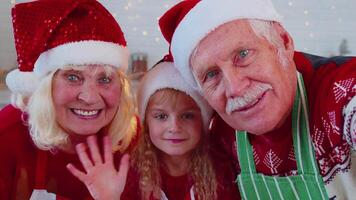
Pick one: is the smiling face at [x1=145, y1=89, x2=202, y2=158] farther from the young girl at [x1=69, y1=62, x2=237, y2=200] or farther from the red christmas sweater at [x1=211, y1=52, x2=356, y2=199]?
the red christmas sweater at [x1=211, y1=52, x2=356, y2=199]

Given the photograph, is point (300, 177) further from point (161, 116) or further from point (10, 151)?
point (10, 151)

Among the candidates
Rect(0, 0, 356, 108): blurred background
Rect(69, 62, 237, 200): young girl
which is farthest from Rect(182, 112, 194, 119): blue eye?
Rect(0, 0, 356, 108): blurred background

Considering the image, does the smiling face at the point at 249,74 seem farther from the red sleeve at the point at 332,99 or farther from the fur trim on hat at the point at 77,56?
the fur trim on hat at the point at 77,56

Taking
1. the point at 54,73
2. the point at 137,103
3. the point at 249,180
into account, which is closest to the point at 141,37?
the point at 137,103

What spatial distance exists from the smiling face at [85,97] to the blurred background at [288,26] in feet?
4.76

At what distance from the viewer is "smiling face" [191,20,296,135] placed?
3.60 ft

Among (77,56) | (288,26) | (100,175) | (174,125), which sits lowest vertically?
(100,175)

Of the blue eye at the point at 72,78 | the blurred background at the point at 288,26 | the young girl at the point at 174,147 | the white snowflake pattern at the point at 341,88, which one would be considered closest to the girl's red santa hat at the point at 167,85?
the young girl at the point at 174,147

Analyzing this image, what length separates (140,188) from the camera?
1452mm

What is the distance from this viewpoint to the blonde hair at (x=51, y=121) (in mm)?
1346

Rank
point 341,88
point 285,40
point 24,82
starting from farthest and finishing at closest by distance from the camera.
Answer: point 24,82 < point 285,40 < point 341,88

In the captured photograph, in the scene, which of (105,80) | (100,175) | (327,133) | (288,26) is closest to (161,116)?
(105,80)

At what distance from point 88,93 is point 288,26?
1.95 metres

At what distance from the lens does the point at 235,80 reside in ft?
A: 3.60
